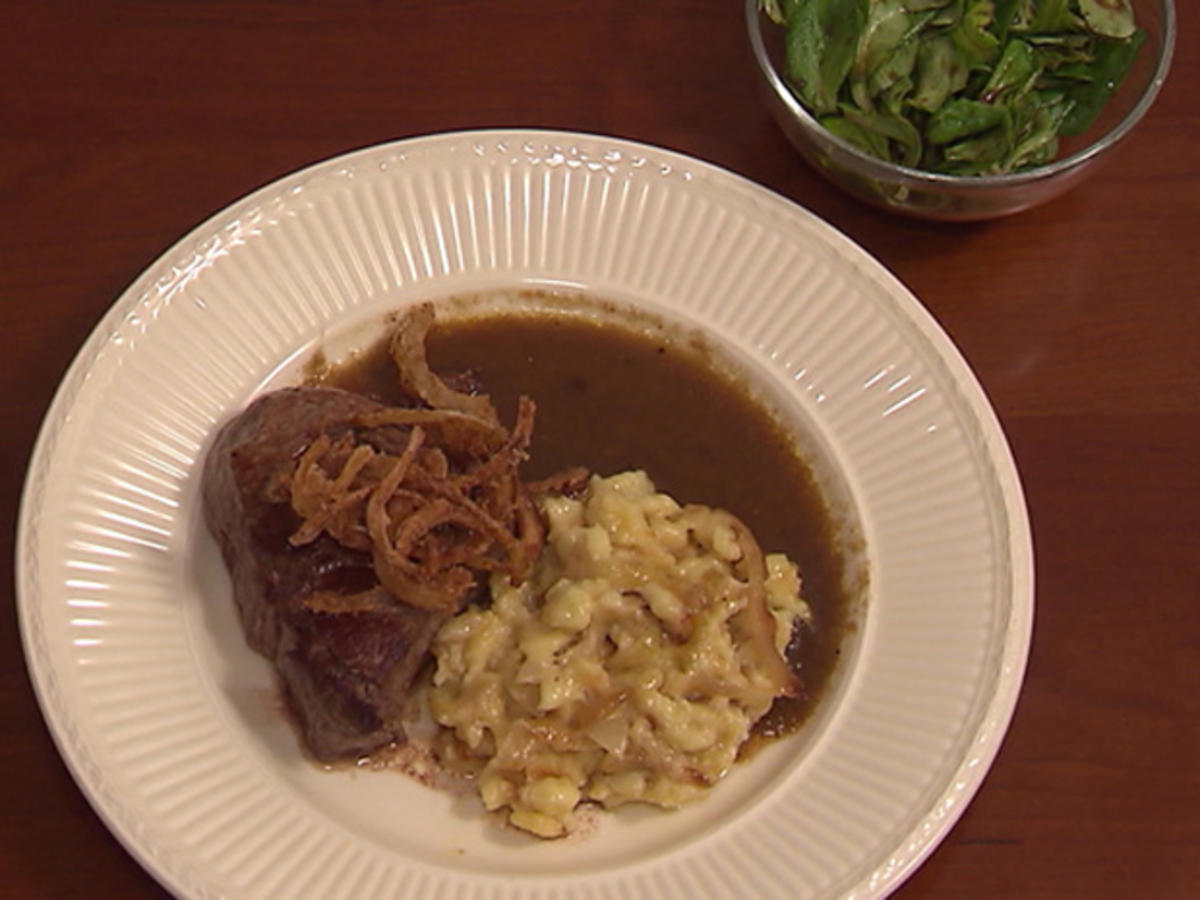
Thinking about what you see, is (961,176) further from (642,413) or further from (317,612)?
(317,612)

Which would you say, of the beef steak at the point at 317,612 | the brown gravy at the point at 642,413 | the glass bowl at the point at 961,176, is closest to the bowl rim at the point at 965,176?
the glass bowl at the point at 961,176

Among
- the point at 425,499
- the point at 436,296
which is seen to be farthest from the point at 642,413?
the point at 425,499

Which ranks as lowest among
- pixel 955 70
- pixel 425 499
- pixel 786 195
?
pixel 786 195

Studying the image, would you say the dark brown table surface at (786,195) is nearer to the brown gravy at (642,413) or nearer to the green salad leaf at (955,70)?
the green salad leaf at (955,70)

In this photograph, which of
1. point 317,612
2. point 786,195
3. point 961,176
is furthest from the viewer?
point 786,195

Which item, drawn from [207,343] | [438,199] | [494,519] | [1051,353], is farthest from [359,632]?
[1051,353]

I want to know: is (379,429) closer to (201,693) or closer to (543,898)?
(201,693)

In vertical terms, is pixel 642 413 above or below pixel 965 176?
below

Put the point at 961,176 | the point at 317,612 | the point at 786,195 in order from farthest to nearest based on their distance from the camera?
the point at 786,195, the point at 961,176, the point at 317,612
